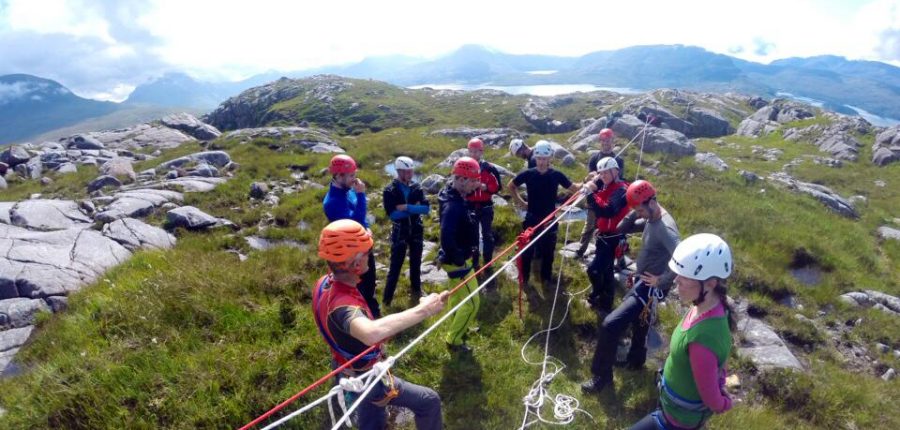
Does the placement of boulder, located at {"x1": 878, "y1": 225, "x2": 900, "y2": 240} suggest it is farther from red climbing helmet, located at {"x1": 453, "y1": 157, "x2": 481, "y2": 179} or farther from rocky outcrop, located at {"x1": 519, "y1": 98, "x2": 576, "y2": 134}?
rocky outcrop, located at {"x1": 519, "y1": 98, "x2": 576, "y2": 134}

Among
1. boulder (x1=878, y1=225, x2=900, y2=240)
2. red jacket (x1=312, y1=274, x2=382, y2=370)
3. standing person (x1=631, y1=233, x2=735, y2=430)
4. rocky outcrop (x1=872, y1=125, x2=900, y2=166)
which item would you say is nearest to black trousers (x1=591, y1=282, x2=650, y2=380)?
standing person (x1=631, y1=233, x2=735, y2=430)

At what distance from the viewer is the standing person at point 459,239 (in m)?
6.85

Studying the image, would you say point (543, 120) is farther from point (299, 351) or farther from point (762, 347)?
point (299, 351)

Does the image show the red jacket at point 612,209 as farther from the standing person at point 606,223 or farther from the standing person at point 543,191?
the standing person at point 543,191

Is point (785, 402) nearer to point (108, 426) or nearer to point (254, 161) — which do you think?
point (108, 426)

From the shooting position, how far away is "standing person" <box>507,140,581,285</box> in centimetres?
897

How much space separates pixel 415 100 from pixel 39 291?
161m

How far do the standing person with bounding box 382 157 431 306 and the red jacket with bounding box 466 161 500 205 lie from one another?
130cm

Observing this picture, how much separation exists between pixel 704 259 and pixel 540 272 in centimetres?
614

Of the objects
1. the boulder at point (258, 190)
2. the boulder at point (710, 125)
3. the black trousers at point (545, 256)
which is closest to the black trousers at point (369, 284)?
the black trousers at point (545, 256)

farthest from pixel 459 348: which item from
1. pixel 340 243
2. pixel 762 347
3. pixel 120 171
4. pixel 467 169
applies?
pixel 120 171

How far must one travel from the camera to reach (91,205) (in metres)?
14.3

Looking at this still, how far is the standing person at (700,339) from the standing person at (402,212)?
4920 mm

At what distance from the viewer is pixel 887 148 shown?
32375mm
